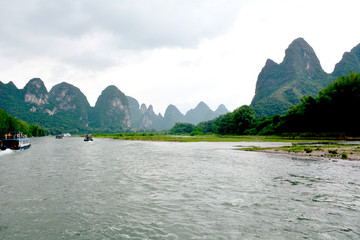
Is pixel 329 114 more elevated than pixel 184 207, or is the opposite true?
pixel 329 114

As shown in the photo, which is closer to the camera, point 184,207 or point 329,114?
point 184,207

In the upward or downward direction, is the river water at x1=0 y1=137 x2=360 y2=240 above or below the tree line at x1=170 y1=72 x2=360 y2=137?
below

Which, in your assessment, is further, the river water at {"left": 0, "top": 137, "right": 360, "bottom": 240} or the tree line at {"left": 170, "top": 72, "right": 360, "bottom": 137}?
the tree line at {"left": 170, "top": 72, "right": 360, "bottom": 137}

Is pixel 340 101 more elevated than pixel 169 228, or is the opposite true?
pixel 340 101

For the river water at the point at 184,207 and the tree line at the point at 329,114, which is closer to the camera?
the river water at the point at 184,207

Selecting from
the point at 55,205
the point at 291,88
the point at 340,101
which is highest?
the point at 291,88

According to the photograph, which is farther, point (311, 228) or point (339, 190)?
point (339, 190)

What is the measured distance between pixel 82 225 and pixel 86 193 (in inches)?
199

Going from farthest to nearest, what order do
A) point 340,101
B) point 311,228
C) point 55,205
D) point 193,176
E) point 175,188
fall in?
point 340,101 < point 193,176 < point 175,188 < point 55,205 < point 311,228

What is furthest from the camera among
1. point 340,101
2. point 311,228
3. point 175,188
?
point 340,101

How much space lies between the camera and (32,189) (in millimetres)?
14438

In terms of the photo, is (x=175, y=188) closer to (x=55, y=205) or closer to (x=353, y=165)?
(x=55, y=205)

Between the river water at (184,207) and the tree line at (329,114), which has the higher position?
the tree line at (329,114)

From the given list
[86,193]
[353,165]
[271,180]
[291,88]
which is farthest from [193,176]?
[291,88]
